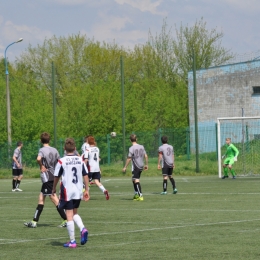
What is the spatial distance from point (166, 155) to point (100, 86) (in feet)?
93.2

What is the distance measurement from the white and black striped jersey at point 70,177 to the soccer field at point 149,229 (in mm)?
830

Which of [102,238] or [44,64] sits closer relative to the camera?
[102,238]

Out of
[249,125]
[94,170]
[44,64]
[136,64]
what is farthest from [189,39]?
[94,170]

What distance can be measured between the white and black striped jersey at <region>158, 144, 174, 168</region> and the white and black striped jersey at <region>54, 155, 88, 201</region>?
11.4 meters

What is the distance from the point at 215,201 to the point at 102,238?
8028 millimetres

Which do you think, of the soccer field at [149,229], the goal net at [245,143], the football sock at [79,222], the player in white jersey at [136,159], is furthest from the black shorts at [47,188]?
the goal net at [245,143]

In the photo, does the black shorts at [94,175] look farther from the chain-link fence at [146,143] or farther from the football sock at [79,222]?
the chain-link fence at [146,143]

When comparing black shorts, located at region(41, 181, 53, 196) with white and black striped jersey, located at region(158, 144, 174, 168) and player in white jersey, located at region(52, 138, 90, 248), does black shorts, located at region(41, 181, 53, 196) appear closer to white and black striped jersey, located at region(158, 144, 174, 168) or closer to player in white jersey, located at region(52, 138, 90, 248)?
player in white jersey, located at region(52, 138, 90, 248)

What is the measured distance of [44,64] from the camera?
2640 inches

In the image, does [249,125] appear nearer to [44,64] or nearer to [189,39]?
[189,39]

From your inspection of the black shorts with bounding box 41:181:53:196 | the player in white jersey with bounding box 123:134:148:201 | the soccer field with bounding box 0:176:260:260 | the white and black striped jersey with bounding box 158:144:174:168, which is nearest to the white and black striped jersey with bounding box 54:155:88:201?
the soccer field with bounding box 0:176:260:260

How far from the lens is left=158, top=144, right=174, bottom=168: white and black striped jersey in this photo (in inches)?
923

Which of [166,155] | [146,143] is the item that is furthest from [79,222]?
[146,143]

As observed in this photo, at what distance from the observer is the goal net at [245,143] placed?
34.5m
